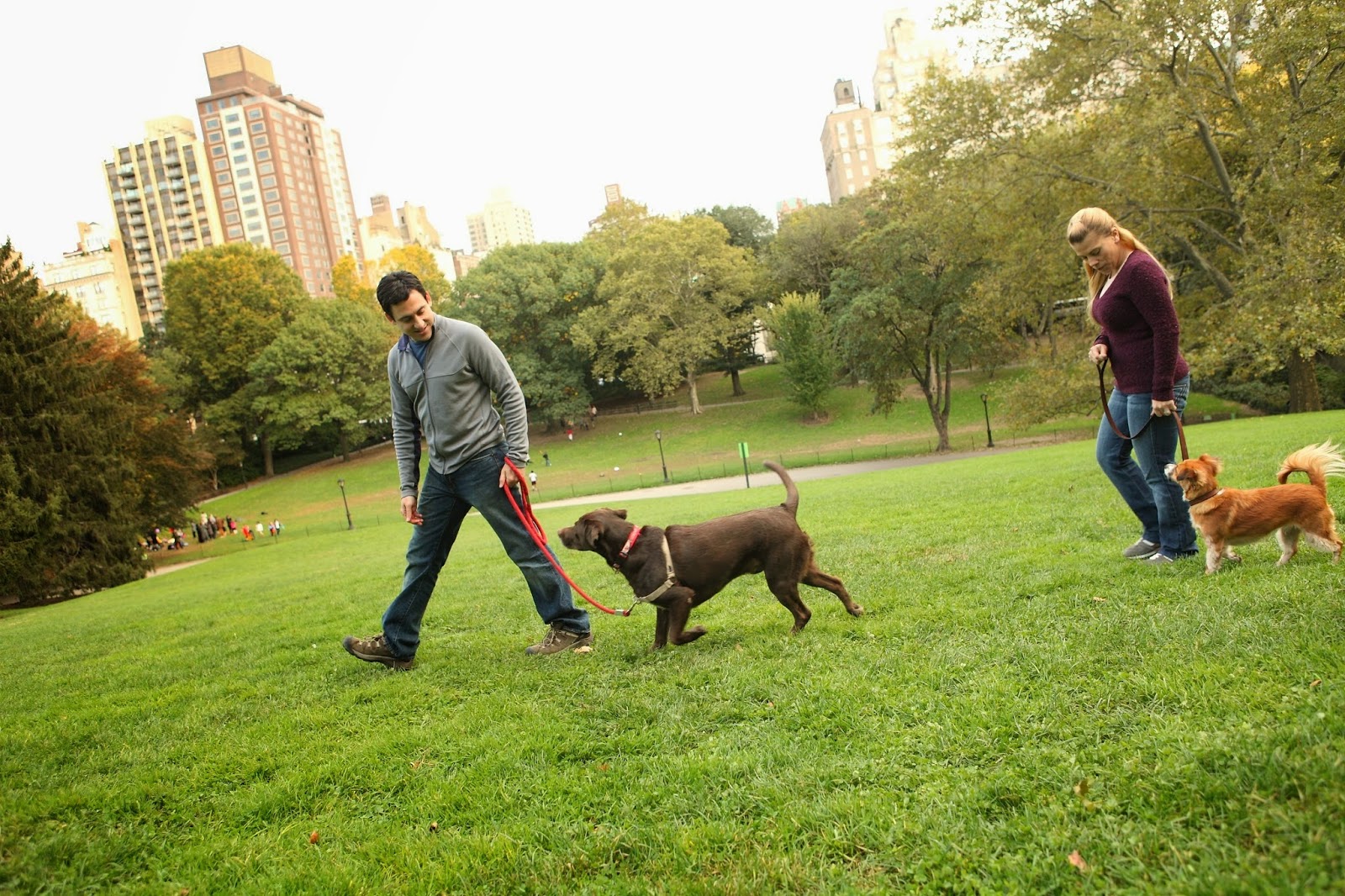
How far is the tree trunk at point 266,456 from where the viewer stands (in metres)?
53.7

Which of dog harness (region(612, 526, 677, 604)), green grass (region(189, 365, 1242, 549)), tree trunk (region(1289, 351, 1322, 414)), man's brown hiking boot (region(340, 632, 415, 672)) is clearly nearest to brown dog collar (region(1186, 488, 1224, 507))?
dog harness (region(612, 526, 677, 604))

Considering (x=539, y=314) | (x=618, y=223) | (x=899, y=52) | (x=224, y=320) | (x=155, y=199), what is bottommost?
(x=539, y=314)

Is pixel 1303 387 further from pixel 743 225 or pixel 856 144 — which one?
pixel 856 144

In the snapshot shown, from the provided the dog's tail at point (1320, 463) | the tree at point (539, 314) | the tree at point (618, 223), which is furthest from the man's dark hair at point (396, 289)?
the tree at point (618, 223)

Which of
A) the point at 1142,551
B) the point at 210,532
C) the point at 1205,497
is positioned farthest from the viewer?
the point at 210,532

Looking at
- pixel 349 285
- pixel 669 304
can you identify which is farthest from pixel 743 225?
pixel 349 285

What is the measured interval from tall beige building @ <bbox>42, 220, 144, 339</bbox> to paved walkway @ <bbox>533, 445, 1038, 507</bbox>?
9420 centimetres

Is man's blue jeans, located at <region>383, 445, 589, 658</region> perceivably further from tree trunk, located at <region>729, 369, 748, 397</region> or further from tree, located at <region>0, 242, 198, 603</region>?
tree trunk, located at <region>729, 369, 748, 397</region>

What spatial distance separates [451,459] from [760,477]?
26.2 m

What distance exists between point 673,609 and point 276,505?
46797mm

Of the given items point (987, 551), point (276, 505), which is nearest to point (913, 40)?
point (276, 505)

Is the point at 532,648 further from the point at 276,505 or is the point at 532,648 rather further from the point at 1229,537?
the point at 276,505

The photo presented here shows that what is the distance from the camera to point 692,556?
4.84 m

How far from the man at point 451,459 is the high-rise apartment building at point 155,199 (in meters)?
123
